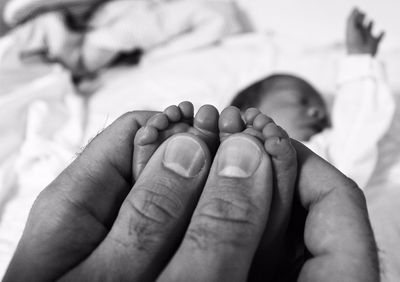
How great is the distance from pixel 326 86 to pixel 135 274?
2.93 feet

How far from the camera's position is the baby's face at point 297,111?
89 centimetres

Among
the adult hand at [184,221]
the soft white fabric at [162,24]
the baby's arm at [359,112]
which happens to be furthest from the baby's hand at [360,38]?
the adult hand at [184,221]

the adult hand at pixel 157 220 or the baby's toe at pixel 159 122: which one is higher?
the baby's toe at pixel 159 122

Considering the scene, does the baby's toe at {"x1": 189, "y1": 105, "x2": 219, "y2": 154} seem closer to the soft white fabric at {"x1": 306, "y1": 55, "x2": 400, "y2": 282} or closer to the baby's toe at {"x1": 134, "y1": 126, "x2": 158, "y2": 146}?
the baby's toe at {"x1": 134, "y1": 126, "x2": 158, "y2": 146}

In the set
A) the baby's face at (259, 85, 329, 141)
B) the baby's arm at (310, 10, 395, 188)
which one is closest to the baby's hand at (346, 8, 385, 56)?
the baby's arm at (310, 10, 395, 188)

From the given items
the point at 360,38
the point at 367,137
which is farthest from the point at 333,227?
the point at 360,38

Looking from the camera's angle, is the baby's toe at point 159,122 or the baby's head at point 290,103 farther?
the baby's head at point 290,103

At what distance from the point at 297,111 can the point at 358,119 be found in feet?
0.40

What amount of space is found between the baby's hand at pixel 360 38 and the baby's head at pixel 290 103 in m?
0.16

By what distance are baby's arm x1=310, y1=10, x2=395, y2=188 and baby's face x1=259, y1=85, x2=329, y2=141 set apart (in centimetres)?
3

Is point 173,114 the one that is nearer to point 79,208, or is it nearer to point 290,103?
point 79,208

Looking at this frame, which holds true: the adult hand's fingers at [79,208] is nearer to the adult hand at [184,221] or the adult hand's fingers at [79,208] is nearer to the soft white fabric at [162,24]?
the adult hand at [184,221]

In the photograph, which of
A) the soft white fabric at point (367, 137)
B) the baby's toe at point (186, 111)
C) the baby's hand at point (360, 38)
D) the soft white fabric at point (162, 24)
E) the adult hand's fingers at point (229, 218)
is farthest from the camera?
the soft white fabric at point (162, 24)

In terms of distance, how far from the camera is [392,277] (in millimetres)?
518
